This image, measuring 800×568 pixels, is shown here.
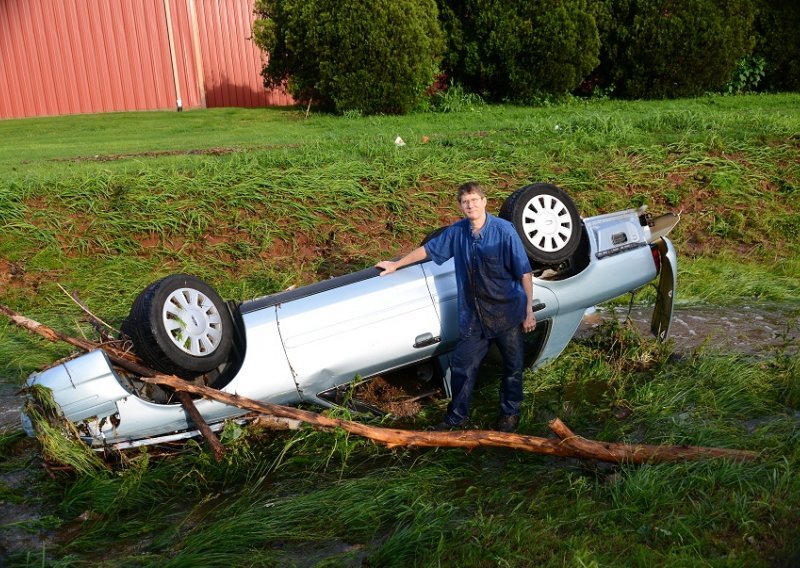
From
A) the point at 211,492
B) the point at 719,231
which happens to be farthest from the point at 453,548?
the point at 719,231

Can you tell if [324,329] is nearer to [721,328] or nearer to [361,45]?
[721,328]

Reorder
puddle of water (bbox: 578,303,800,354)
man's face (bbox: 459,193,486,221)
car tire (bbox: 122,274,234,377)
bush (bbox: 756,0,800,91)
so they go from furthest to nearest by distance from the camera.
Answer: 1. bush (bbox: 756,0,800,91)
2. puddle of water (bbox: 578,303,800,354)
3. man's face (bbox: 459,193,486,221)
4. car tire (bbox: 122,274,234,377)

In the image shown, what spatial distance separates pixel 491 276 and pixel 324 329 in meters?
1.05

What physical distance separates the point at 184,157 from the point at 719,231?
6.23 metres

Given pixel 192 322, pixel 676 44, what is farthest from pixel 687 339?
pixel 676 44

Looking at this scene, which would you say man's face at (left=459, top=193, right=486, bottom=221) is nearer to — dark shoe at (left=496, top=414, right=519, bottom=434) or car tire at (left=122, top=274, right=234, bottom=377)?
dark shoe at (left=496, top=414, right=519, bottom=434)

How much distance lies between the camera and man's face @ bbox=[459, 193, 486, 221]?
4.92 metres

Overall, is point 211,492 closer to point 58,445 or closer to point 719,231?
point 58,445

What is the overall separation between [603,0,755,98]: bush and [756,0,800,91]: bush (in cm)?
56

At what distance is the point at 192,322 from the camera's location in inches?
190

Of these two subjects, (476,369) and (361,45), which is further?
(361,45)

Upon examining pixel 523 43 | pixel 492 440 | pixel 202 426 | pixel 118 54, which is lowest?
pixel 492 440

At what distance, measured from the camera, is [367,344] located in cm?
505

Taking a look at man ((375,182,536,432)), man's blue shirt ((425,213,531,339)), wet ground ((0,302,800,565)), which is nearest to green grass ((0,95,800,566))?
wet ground ((0,302,800,565))
